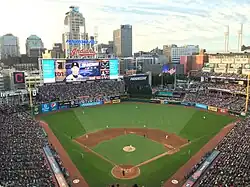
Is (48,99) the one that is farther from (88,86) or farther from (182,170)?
(182,170)

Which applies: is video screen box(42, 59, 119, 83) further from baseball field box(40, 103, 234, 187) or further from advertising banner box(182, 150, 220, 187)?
advertising banner box(182, 150, 220, 187)

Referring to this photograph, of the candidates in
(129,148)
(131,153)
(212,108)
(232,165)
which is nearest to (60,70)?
(129,148)

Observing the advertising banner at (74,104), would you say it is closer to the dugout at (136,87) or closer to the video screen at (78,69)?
the video screen at (78,69)

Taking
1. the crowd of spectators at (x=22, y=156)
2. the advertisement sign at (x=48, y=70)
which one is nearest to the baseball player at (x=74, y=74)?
the advertisement sign at (x=48, y=70)

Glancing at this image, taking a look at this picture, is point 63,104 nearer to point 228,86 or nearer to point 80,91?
point 80,91

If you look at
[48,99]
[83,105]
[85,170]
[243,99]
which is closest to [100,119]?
[83,105]

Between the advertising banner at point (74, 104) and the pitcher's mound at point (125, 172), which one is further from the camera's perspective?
the advertising banner at point (74, 104)
